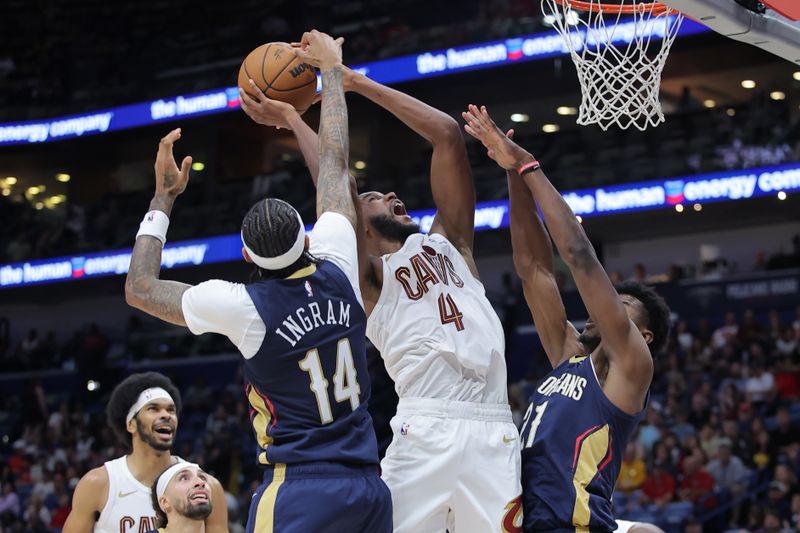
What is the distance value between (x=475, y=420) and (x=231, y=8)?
63.1 feet

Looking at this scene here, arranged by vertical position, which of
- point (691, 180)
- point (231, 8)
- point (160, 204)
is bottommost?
point (160, 204)

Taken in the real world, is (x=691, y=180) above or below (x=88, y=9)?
below

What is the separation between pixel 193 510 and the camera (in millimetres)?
4750

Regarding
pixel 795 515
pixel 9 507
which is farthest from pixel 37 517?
pixel 795 515

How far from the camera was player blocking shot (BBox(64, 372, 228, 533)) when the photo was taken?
16.9ft

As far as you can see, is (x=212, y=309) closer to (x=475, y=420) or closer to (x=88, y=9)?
(x=475, y=420)

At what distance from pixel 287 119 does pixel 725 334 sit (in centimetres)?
1032

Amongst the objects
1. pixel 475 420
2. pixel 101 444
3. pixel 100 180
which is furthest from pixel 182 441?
pixel 475 420

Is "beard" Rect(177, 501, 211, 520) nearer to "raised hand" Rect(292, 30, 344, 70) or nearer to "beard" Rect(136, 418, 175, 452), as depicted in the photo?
"beard" Rect(136, 418, 175, 452)

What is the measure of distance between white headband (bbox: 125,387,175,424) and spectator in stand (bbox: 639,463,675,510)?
6198 millimetres

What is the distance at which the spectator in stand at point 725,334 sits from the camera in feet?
43.4

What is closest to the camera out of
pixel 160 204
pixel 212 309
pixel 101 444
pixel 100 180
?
pixel 212 309

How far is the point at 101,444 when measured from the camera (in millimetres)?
16078

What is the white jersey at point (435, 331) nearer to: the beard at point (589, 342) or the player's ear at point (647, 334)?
the beard at point (589, 342)
